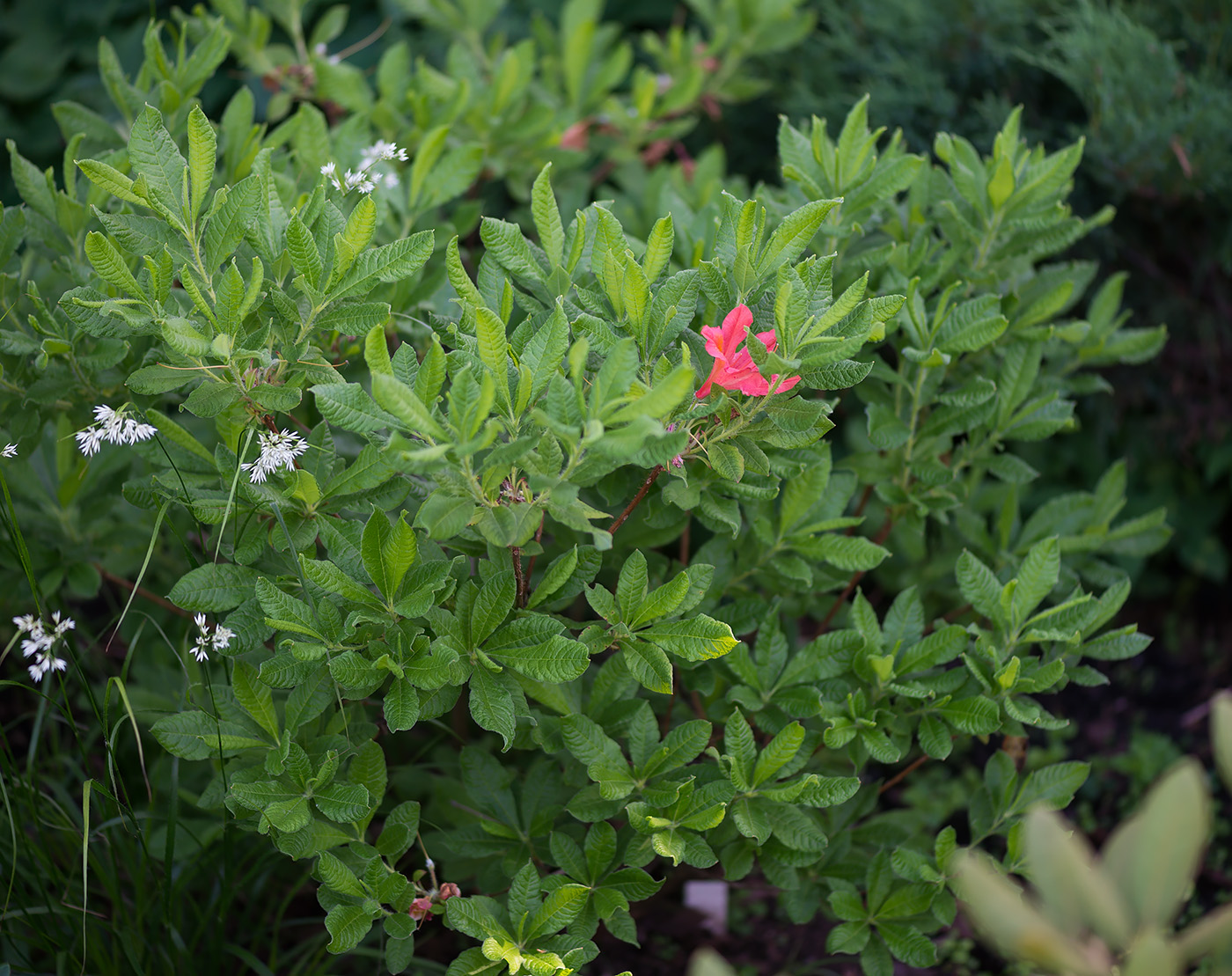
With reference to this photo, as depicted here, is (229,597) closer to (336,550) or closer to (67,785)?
(336,550)

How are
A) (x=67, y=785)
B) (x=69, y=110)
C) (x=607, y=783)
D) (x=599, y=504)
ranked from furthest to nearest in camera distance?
1. (x=67, y=785)
2. (x=69, y=110)
3. (x=599, y=504)
4. (x=607, y=783)

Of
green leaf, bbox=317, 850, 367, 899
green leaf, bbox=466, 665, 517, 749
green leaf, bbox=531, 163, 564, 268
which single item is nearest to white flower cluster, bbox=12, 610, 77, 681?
green leaf, bbox=317, 850, 367, 899

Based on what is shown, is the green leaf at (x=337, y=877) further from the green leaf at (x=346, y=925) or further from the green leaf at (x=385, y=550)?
the green leaf at (x=385, y=550)

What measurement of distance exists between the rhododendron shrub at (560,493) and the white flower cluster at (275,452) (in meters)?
0.01

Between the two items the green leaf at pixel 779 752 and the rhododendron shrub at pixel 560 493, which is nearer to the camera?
the rhododendron shrub at pixel 560 493

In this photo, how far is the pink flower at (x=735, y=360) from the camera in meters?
1.09

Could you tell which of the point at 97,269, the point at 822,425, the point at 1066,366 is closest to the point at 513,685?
the point at 822,425

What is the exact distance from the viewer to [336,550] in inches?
46.9

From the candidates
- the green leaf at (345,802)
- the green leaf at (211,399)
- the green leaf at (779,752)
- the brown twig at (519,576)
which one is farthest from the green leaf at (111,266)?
the green leaf at (779,752)

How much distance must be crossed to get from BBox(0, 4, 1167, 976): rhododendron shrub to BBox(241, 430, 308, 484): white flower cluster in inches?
0.4

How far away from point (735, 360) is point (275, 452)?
1.68 feet

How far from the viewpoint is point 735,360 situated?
1.10m

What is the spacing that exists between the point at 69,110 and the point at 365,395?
102cm

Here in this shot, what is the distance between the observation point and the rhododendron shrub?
1108mm
